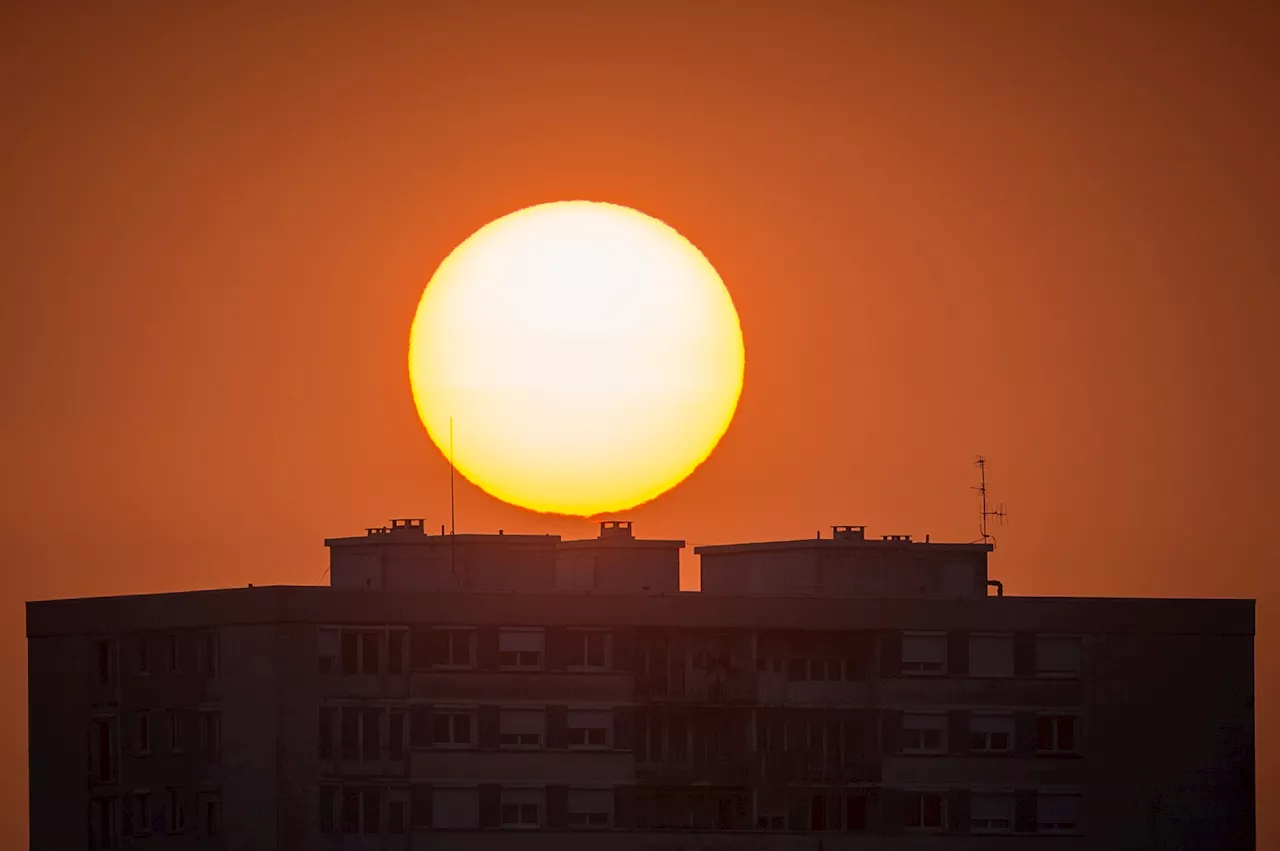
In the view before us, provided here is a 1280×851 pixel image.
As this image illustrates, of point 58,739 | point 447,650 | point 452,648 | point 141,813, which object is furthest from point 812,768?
point 58,739

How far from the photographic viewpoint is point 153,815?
4852 inches

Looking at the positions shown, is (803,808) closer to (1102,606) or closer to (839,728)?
(839,728)

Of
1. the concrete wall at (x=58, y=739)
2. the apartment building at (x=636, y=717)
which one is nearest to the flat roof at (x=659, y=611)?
the apartment building at (x=636, y=717)

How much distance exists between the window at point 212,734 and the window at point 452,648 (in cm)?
809

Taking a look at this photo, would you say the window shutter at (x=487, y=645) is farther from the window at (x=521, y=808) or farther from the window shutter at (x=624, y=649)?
the window at (x=521, y=808)

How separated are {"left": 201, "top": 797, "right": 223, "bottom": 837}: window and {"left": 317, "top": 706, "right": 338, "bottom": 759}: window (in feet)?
14.4

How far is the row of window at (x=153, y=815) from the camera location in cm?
12069

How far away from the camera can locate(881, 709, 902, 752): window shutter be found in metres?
123

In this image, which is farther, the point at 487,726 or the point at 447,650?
the point at 447,650

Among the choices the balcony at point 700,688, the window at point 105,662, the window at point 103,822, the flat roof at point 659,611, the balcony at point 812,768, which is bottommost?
the window at point 103,822

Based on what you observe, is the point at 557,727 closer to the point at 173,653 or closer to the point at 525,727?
the point at 525,727

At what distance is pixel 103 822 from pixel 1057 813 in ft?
117

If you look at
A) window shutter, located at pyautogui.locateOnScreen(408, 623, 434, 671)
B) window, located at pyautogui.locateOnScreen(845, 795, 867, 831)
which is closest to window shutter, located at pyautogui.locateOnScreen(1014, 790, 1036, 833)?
window, located at pyautogui.locateOnScreen(845, 795, 867, 831)

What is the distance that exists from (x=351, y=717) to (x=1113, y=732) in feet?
92.7
